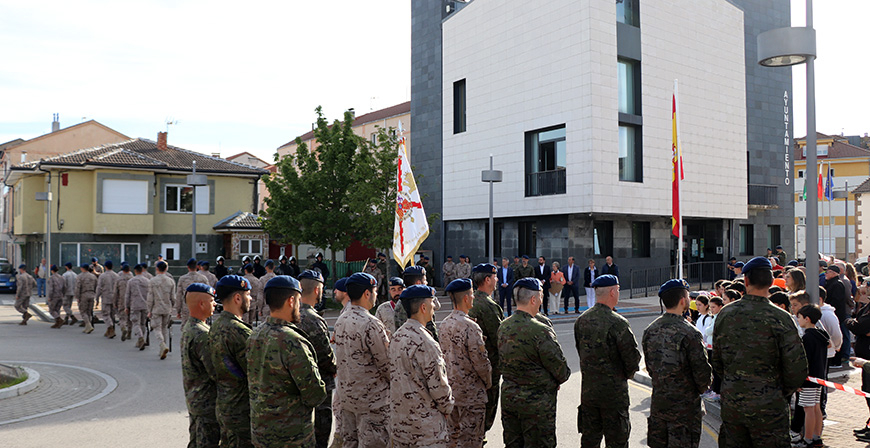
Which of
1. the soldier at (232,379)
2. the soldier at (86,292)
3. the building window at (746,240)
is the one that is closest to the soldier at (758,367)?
the soldier at (232,379)

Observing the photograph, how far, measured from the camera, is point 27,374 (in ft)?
34.5

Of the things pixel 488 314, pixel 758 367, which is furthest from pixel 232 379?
pixel 758 367

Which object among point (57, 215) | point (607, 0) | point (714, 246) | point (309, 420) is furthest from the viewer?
point (57, 215)

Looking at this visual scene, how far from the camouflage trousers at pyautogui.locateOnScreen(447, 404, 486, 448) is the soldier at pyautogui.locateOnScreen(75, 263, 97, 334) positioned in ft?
47.2

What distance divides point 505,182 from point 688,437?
22949mm

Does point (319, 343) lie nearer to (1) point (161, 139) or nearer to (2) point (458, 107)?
(2) point (458, 107)

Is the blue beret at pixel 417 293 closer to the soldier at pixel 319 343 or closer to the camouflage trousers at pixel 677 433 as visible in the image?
the soldier at pixel 319 343

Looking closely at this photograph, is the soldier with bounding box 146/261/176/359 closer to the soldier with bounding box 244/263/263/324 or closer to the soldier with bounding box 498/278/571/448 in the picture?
the soldier with bounding box 244/263/263/324

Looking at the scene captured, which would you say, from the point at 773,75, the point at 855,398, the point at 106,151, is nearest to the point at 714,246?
the point at 773,75

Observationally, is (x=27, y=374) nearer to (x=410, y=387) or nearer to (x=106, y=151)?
(x=410, y=387)

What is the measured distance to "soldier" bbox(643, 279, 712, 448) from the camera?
5566mm

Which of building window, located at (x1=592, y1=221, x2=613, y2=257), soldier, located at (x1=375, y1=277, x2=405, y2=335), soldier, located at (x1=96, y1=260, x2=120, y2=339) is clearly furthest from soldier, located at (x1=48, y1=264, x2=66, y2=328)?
building window, located at (x1=592, y1=221, x2=613, y2=257)

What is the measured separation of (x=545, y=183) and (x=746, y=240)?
1296cm

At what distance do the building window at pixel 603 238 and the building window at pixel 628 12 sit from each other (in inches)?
333
